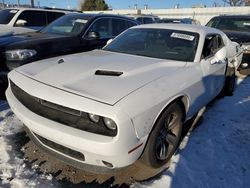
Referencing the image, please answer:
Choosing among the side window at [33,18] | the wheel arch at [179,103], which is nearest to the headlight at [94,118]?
the wheel arch at [179,103]

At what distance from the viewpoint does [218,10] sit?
32719 mm

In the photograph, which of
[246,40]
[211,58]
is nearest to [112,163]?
[211,58]

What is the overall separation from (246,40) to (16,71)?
6704mm

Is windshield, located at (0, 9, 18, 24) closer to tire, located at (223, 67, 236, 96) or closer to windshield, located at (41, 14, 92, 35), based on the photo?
windshield, located at (41, 14, 92, 35)

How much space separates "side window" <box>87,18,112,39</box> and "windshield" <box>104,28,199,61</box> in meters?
1.77

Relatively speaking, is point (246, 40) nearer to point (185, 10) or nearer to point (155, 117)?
point (155, 117)

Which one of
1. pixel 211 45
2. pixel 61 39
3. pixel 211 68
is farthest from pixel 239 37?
pixel 61 39

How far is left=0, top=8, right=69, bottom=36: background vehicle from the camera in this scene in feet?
27.2

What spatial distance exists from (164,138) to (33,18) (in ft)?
24.1

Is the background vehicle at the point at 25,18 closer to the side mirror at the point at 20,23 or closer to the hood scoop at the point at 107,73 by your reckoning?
the side mirror at the point at 20,23

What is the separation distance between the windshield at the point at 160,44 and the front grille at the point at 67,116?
5.67ft

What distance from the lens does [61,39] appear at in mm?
5672

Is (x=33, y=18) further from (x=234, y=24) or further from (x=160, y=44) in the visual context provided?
(x=234, y=24)

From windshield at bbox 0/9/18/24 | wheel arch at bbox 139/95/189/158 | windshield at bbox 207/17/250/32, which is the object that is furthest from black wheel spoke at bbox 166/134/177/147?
windshield at bbox 0/9/18/24
